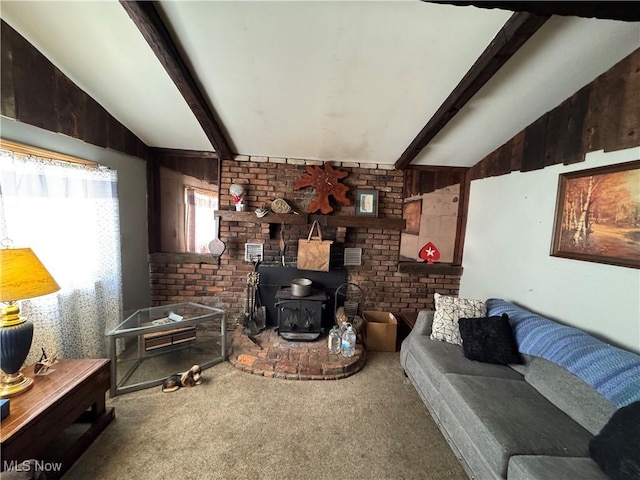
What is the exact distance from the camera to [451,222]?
3643mm

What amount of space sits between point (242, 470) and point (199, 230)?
2637 millimetres

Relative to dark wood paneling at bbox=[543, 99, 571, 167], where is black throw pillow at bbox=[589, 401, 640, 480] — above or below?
below

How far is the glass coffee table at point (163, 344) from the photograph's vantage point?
95.0 inches

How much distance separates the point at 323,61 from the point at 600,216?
7.41ft

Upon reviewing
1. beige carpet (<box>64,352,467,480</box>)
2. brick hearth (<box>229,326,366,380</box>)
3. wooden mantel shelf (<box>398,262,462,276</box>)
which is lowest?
beige carpet (<box>64,352,467,480</box>)

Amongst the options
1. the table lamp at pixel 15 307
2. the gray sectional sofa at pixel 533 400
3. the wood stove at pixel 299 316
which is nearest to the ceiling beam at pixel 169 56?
the table lamp at pixel 15 307

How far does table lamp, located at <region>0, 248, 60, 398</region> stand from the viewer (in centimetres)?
141

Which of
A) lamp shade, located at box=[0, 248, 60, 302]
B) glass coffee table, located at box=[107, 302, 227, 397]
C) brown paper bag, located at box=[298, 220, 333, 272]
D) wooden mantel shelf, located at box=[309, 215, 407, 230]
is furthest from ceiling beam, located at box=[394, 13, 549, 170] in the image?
lamp shade, located at box=[0, 248, 60, 302]

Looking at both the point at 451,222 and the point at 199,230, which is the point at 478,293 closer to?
the point at 451,222

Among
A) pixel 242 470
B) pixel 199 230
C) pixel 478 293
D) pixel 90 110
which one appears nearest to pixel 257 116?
pixel 90 110

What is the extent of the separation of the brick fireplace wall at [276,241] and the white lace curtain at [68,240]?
0.83 metres

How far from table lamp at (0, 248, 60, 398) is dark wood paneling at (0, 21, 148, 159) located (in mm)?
1010

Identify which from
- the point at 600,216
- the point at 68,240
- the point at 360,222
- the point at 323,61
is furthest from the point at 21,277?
the point at 600,216

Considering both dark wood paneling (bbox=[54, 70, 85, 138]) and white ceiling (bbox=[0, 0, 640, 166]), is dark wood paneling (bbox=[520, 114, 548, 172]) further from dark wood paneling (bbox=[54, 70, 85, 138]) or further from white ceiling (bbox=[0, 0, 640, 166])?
dark wood paneling (bbox=[54, 70, 85, 138])
